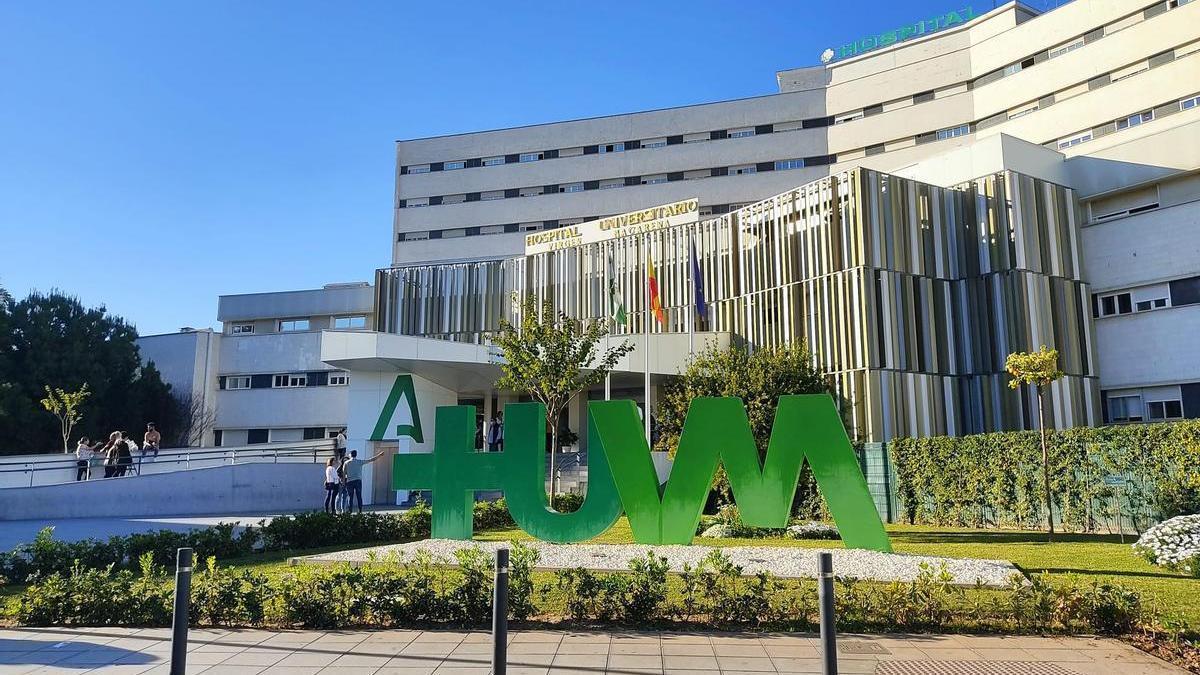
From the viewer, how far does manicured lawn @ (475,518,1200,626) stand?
9.42m

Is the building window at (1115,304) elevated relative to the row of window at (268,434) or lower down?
elevated

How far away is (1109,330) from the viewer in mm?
28484

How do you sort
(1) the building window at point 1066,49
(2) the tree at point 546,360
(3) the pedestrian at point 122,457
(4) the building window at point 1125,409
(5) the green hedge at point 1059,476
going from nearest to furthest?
(5) the green hedge at point 1059,476 → (2) the tree at point 546,360 → (3) the pedestrian at point 122,457 → (4) the building window at point 1125,409 → (1) the building window at point 1066,49

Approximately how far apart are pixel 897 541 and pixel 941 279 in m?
15.2

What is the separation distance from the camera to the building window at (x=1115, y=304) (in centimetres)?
2806

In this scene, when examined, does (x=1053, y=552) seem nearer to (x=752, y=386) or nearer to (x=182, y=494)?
(x=752, y=386)

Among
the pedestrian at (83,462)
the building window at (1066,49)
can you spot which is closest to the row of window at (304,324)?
the pedestrian at (83,462)

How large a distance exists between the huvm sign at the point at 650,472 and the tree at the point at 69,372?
34521 millimetres

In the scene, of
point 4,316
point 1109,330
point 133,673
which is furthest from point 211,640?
point 4,316

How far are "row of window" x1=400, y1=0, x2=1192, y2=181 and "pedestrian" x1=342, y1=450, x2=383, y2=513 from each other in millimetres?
28990

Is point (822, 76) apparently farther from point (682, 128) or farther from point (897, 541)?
point (897, 541)

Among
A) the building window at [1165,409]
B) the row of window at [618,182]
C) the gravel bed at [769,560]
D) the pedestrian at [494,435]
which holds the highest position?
the row of window at [618,182]

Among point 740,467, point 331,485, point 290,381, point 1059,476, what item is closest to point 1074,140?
point 1059,476

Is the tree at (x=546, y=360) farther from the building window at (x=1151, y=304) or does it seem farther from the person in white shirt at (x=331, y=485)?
the building window at (x=1151, y=304)
